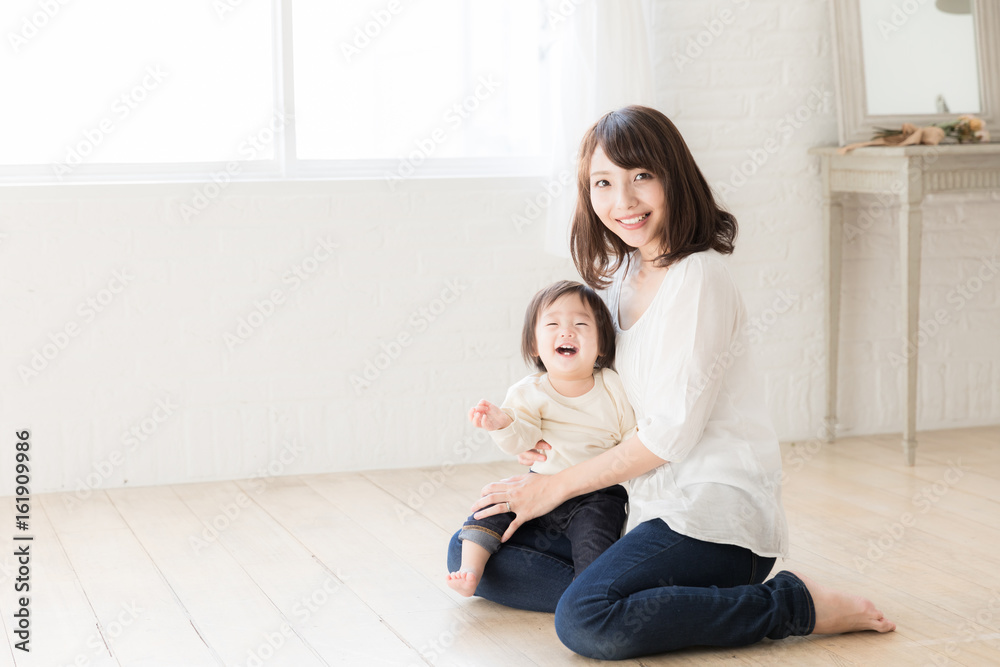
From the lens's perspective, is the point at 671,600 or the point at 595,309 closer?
the point at 671,600

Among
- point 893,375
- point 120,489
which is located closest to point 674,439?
point 120,489

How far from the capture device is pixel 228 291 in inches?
117

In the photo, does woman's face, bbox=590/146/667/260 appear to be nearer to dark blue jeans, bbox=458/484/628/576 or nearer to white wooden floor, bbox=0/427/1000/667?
dark blue jeans, bbox=458/484/628/576

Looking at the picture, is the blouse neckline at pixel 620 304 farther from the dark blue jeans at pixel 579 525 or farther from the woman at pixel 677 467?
A: the dark blue jeans at pixel 579 525

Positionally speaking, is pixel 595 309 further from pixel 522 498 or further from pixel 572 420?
pixel 522 498

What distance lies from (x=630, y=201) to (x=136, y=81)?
5.48 feet

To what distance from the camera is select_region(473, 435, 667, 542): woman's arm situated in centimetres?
183

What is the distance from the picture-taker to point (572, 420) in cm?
197

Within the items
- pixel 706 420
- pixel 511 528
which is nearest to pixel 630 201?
pixel 706 420

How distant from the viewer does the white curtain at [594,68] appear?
9.92ft

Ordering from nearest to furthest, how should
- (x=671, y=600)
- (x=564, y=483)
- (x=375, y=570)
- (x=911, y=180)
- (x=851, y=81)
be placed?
(x=671, y=600)
(x=564, y=483)
(x=375, y=570)
(x=911, y=180)
(x=851, y=81)

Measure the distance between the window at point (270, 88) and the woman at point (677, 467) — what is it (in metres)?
1.30

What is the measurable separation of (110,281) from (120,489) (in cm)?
55

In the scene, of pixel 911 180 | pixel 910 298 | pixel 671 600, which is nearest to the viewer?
pixel 671 600
